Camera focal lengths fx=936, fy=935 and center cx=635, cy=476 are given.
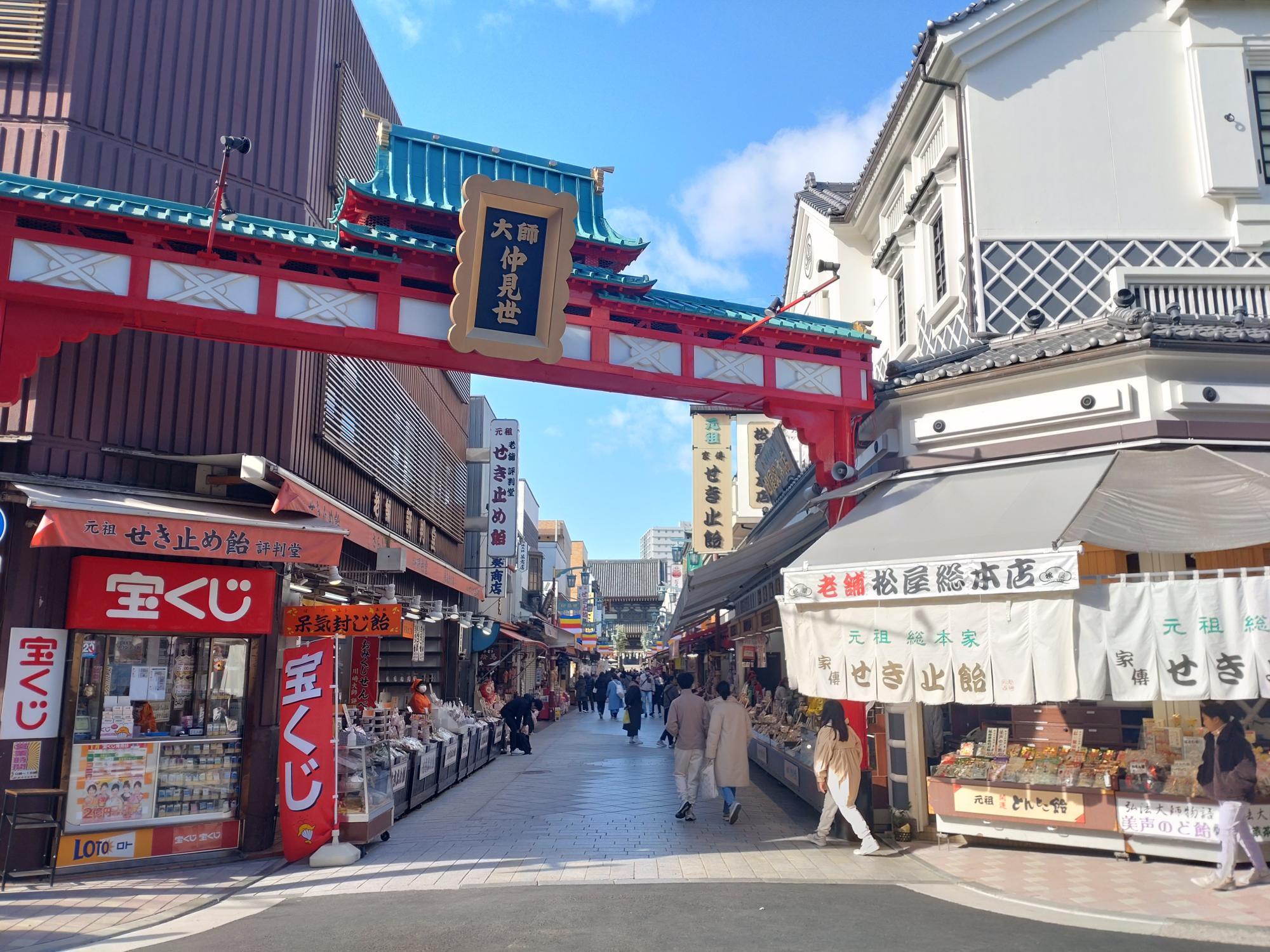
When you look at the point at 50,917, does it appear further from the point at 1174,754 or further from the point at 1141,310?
the point at 1141,310

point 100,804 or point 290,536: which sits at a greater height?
point 290,536

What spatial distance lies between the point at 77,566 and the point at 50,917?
137 inches

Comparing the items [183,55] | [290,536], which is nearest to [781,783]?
[290,536]

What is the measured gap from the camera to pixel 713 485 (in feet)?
85.8

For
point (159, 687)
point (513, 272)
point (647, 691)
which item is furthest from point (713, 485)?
point (647, 691)

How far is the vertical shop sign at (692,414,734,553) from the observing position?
26.0 meters

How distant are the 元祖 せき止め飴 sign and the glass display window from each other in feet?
15.3

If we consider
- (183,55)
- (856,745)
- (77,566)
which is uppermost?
(183,55)

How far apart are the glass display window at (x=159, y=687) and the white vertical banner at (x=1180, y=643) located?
9584mm

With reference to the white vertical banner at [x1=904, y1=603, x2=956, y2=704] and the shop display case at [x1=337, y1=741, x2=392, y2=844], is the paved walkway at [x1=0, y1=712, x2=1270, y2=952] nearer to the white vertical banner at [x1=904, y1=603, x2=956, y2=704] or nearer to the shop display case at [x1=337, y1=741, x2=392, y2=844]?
the shop display case at [x1=337, y1=741, x2=392, y2=844]

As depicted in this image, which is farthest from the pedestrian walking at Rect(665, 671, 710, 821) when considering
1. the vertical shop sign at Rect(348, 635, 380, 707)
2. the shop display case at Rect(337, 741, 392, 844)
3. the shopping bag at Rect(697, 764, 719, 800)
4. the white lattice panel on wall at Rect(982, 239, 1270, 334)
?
the vertical shop sign at Rect(348, 635, 380, 707)

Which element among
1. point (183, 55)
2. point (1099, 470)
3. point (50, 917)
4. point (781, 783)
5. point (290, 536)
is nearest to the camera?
point (50, 917)

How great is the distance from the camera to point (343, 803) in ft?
34.1

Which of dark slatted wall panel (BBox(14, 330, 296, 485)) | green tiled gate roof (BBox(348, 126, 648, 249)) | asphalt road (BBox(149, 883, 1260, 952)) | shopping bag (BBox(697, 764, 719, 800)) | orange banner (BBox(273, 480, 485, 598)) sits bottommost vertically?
asphalt road (BBox(149, 883, 1260, 952))
